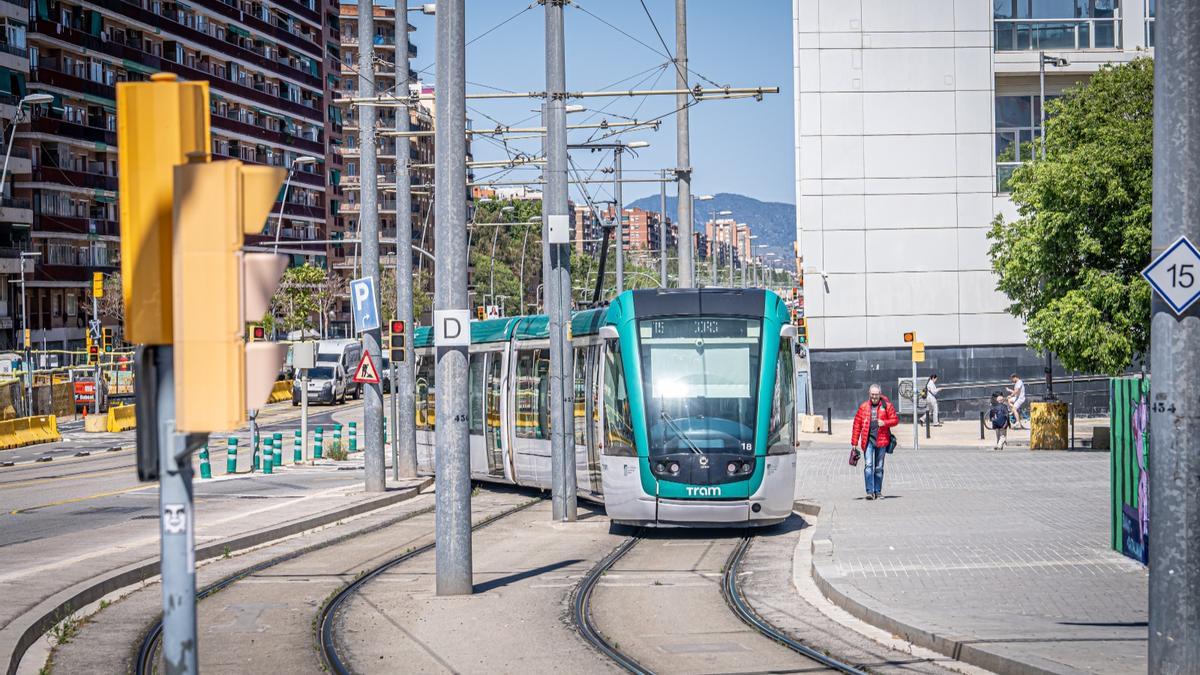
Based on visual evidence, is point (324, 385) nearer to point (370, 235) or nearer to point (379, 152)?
point (370, 235)

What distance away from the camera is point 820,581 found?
46.8ft

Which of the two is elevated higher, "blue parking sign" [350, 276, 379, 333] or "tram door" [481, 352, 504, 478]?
"blue parking sign" [350, 276, 379, 333]

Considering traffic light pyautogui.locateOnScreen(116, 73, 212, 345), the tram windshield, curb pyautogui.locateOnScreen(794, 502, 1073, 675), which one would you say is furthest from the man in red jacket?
traffic light pyautogui.locateOnScreen(116, 73, 212, 345)

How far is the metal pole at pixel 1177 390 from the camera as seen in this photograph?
27.6 ft

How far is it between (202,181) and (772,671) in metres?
6.30

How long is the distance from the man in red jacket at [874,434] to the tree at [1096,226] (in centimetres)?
1293

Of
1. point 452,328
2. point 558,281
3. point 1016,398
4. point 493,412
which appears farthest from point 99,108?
point 452,328

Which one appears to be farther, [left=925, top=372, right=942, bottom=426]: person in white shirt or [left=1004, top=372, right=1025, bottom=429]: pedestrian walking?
[left=925, top=372, right=942, bottom=426]: person in white shirt

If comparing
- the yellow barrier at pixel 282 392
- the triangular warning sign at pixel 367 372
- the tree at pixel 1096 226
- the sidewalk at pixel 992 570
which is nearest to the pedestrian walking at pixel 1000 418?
the tree at pixel 1096 226

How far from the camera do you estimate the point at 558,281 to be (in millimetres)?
20516

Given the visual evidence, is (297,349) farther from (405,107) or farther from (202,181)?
(202,181)

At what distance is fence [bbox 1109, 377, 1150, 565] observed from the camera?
528 inches

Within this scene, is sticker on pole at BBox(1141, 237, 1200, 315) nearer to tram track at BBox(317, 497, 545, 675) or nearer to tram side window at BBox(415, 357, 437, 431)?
tram track at BBox(317, 497, 545, 675)

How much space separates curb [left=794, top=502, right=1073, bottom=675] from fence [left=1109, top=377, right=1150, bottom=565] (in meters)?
2.76
